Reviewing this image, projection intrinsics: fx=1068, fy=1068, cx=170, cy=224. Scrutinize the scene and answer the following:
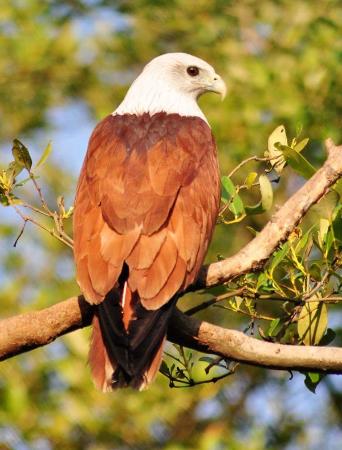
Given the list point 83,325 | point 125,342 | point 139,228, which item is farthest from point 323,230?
point 83,325

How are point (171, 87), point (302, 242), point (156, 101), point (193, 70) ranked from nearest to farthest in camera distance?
point (302, 242)
point (156, 101)
point (171, 87)
point (193, 70)

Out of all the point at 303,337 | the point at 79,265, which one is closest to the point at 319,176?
the point at 303,337

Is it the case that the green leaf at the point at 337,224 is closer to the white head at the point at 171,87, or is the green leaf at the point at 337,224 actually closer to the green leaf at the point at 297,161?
the green leaf at the point at 297,161

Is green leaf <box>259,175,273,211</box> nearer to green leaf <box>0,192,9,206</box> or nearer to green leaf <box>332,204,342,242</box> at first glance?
green leaf <box>332,204,342,242</box>

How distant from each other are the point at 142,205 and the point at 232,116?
343 cm

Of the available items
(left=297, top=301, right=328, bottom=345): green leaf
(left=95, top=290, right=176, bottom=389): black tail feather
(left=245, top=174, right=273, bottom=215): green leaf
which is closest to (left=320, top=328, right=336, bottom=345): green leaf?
(left=297, top=301, right=328, bottom=345): green leaf

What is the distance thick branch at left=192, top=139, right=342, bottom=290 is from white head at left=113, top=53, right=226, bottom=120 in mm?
1572

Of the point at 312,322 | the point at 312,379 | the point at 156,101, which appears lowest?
the point at 312,379

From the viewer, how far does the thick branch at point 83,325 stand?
4.00 metres

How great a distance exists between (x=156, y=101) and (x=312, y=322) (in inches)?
81.4

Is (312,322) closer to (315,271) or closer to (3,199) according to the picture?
(315,271)

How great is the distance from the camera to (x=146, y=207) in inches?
175

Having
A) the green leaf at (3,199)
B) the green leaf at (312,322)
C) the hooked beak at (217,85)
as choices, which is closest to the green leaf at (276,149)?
the green leaf at (312,322)

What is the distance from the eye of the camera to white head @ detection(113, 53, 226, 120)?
5754 mm
